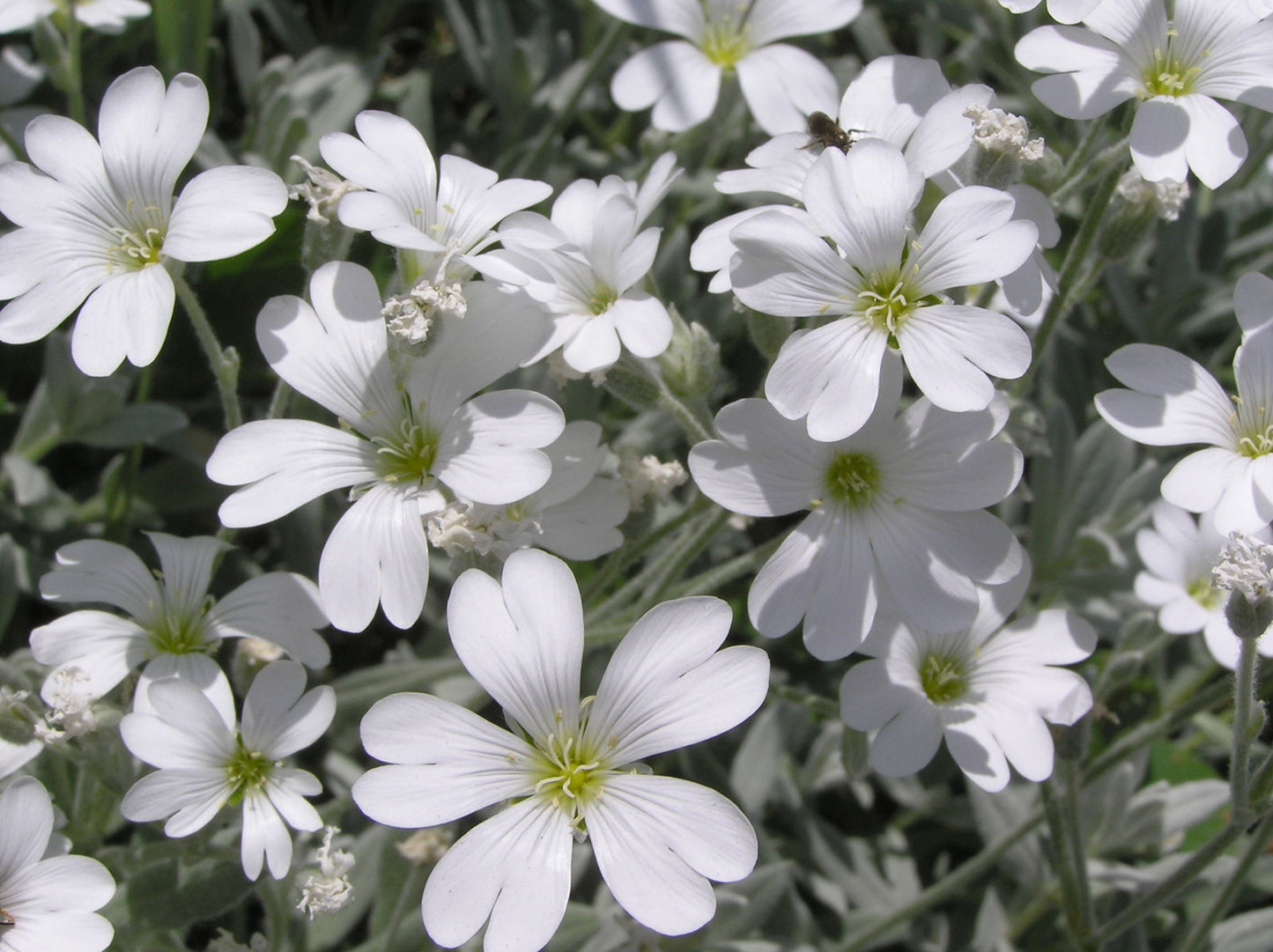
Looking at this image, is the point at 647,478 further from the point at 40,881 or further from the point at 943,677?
the point at 40,881

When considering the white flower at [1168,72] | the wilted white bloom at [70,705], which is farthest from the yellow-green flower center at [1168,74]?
the wilted white bloom at [70,705]

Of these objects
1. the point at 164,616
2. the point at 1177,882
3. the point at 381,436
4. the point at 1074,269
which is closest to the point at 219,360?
the point at 381,436

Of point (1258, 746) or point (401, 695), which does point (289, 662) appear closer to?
point (401, 695)

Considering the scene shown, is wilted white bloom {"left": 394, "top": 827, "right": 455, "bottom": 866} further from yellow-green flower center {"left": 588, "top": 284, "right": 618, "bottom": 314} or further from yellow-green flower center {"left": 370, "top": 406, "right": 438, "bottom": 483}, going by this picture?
yellow-green flower center {"left": 588, "top": 284, "right": 618, "bottom": 314}

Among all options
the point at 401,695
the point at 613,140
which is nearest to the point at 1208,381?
the point at 401,695

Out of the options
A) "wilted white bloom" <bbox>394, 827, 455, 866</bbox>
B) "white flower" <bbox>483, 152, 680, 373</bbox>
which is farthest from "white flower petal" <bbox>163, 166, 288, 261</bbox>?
"wilted white bloom" <bbox>394, 827, 455, 866</bbox>

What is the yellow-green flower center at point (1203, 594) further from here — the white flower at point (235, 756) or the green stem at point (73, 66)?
the green stem at point (73, 66)
